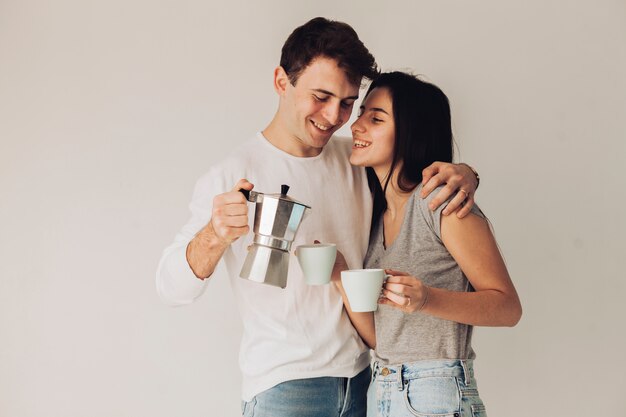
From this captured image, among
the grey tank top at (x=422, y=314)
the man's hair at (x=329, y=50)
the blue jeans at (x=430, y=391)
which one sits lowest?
the blue jeans at (x=430, y=391)

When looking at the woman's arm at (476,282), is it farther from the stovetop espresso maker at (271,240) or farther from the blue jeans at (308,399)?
the blue jeans at (308,399)

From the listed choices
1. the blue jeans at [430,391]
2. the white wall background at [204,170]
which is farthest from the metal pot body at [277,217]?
the white wall background at [204,170]

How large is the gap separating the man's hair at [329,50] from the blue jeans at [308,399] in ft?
2.27

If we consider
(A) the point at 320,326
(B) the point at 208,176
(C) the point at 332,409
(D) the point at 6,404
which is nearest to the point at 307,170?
(B) the point at 208,176

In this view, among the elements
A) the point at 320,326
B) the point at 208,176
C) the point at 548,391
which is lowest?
the point at 548,391

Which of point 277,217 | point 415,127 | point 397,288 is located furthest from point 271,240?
point 415,127

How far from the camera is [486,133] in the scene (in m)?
2.11

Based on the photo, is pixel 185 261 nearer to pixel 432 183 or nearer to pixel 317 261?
pixel 317 261

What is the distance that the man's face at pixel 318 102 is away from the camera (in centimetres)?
144

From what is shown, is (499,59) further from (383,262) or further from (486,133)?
(383,262)

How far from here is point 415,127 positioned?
4.80 feet

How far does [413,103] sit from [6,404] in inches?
60.5

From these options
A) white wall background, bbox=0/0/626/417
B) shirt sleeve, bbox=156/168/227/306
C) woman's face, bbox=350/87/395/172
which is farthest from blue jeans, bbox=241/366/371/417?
white wall background, bbox=0/0/626/417

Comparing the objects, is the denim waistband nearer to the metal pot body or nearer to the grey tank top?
the grey tank top
